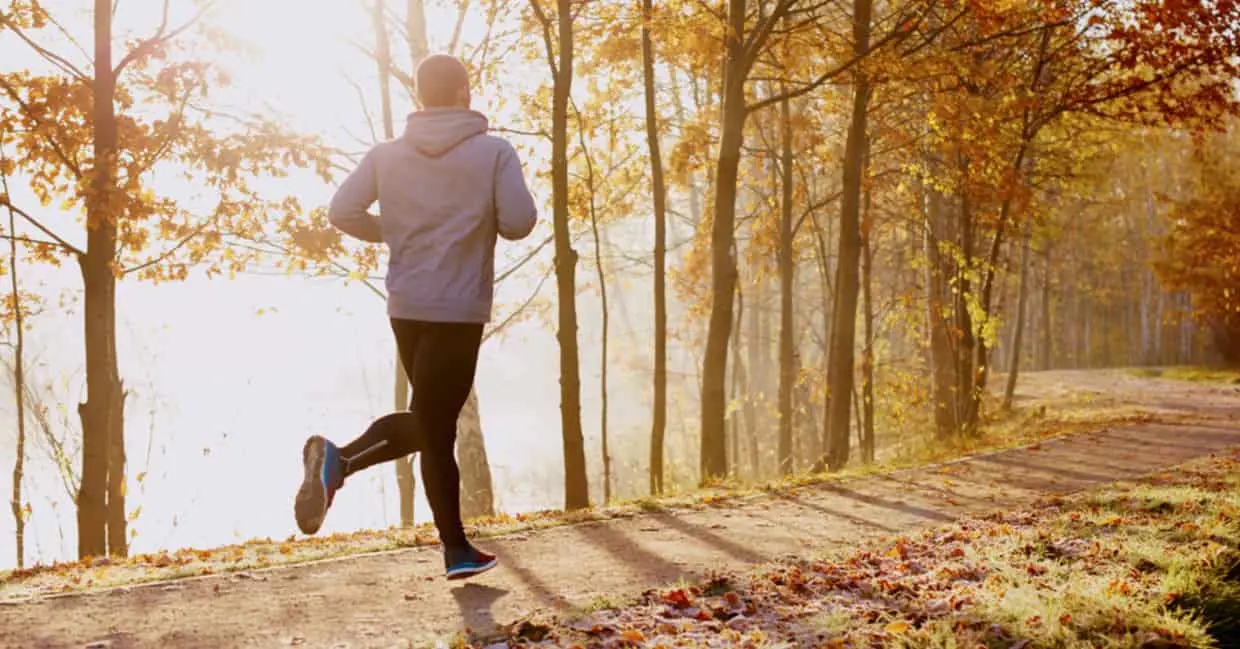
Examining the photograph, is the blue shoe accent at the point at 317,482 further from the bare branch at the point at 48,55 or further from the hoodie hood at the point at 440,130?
the bare branch at the point at 48,55

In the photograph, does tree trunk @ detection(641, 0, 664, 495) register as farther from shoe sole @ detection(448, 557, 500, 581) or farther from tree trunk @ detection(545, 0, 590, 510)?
shoe sole @ detection(448, 557, 500, 581)

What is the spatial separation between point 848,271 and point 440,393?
9.57m

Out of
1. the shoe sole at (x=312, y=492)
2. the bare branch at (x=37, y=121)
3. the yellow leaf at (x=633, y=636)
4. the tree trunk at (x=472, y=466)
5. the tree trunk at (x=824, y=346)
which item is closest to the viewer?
the yellow leaf at (x=633, y=636)

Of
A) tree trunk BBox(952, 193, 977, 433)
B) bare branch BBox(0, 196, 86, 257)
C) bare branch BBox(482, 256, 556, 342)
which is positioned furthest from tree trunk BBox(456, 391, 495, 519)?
tree trunk BBox(952, 193, 977, 433)

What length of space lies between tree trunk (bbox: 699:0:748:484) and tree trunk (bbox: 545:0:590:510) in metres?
2.62

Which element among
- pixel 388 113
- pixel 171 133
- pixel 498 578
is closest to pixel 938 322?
pixel 388 113

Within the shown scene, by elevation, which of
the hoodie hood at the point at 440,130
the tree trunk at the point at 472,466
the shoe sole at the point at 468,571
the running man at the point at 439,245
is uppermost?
the hoodie hood at the point at 440,130

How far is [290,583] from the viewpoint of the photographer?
500 cm

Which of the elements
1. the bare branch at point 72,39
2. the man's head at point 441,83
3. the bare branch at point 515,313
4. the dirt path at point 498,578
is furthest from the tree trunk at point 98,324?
the bare branch at point 515,313

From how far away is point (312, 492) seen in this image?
471cm

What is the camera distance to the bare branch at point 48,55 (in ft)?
31.0

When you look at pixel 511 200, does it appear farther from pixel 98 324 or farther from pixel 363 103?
pixel 363 103

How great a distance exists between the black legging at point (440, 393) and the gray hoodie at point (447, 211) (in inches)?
3.2

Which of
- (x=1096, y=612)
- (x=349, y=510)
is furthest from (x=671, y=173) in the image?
(x=349, y=510)
